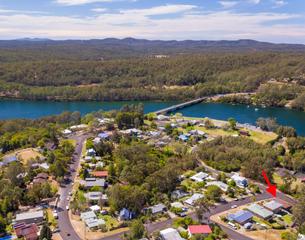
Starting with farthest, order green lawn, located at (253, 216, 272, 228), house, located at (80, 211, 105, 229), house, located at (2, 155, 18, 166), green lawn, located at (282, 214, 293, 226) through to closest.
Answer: house, located at (2, 155, 18, 166), green lawn, located at (282, 214, 293, 226), green lawn, located at (253, 216, 272, 228), house, located at (80, 211, 105, 229)

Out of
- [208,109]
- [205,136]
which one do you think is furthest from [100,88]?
[205,136]

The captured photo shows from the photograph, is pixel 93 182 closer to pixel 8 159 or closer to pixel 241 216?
pixel 8 159

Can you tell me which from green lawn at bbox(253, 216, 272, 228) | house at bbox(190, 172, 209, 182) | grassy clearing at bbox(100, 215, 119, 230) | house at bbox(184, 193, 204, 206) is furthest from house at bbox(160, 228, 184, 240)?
house at bbox(190, 172, 209, 182)

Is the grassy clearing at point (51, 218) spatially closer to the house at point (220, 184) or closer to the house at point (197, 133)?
the house at point (220, 184)

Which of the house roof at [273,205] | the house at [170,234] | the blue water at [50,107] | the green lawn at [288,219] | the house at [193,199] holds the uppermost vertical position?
the house at [170,234]

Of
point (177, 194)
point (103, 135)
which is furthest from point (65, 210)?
point (103, 135)

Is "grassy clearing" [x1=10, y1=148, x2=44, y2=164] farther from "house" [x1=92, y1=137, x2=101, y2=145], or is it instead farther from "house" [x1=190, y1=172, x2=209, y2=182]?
"house" [x1=190, y1=172, x2=209, y2=182]

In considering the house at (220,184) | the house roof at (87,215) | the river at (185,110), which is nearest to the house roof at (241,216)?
the house at (220,184)
